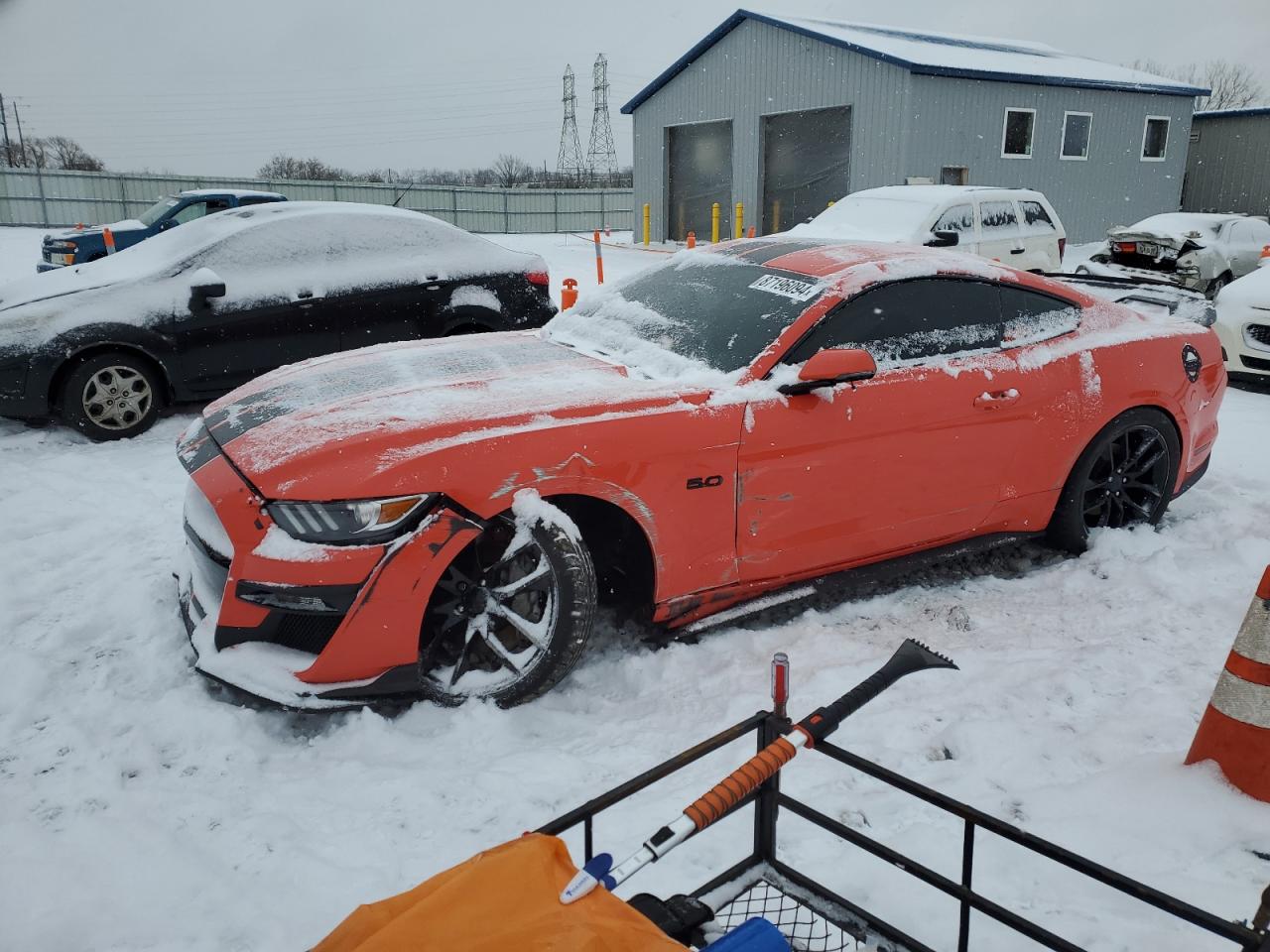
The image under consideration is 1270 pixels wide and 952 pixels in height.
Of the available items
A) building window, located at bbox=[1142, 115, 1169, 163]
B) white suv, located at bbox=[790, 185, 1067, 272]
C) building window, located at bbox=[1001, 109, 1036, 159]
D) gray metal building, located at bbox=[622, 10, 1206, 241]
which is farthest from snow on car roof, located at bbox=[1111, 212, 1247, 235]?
building window, located at bbox=[1142, 115, 1169, 163]

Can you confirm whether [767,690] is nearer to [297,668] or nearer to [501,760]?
[501,760]

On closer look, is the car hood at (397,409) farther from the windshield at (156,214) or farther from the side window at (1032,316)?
the windshield at (156,214)

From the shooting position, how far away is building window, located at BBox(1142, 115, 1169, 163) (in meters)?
21.6

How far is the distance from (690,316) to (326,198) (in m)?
31.0

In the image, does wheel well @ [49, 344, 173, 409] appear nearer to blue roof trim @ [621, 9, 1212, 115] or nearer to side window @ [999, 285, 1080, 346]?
side window @ [999, 285, 1080, 346]

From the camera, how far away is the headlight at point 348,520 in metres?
2.91

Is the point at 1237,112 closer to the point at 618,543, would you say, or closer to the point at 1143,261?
the point at 1143,261

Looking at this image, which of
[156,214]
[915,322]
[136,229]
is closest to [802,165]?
[156,214]

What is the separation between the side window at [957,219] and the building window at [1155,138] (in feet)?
45.7

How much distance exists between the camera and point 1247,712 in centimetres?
270

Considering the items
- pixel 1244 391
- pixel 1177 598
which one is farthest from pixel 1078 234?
pixel 1177 598

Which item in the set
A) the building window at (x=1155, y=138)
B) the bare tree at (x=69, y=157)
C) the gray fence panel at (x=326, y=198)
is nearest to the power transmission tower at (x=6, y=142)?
the bare tree at (x=69, y=157)

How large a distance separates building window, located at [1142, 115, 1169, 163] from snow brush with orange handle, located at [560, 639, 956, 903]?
23743 millimetres

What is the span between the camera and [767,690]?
3.36 metres
